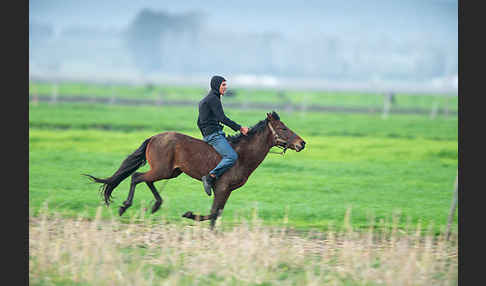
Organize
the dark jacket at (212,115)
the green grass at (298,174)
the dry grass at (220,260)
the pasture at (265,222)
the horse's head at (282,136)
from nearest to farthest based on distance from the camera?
the dry grass at (220,260) → the pasture at (265,222) → the dark jacket at (212,115) → the horse's head at (282,136) → the green grass at (298,174)

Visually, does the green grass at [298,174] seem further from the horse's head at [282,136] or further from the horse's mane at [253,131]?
the horse's head at [282,136]

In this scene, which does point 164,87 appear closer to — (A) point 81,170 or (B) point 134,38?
(A) point 81,170

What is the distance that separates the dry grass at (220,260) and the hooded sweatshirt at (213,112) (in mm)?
1654

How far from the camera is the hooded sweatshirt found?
29.3 feet

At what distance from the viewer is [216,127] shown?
9172 millimetres

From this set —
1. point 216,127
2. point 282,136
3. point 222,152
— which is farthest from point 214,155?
point 282,136

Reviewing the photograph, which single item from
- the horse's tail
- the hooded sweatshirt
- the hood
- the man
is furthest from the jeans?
the horse's tail

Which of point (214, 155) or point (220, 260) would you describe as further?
point (214, 155)

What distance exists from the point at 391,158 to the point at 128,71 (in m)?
166

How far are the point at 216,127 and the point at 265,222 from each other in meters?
2.17

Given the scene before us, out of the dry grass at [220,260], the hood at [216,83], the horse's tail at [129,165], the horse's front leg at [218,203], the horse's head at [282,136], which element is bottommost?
the dry grass at [220,260]

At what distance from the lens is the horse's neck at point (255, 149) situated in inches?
364

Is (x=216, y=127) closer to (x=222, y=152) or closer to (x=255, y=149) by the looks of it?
(x=222, y=152)

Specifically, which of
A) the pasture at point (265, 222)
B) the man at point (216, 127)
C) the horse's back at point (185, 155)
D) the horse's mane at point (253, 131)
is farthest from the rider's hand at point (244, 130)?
the pasture at point (265, 222)
